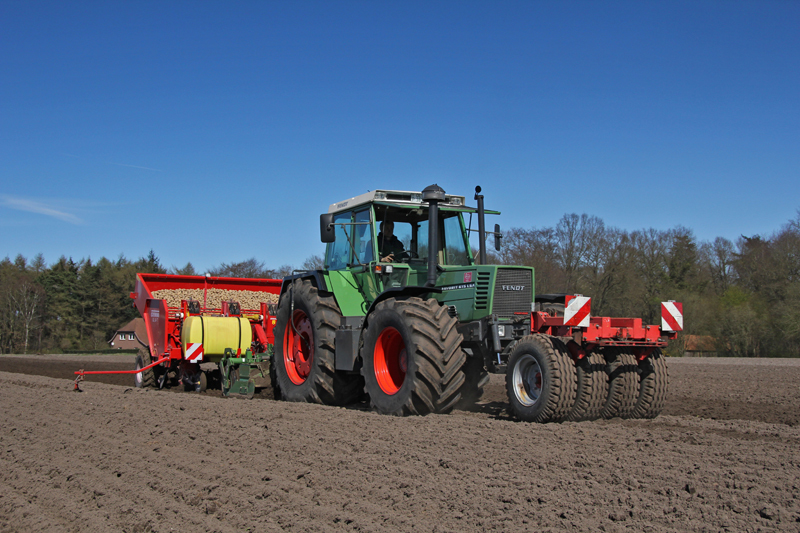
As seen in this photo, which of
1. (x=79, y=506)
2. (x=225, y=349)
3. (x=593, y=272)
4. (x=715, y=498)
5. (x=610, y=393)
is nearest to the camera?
(x=715, y=498)

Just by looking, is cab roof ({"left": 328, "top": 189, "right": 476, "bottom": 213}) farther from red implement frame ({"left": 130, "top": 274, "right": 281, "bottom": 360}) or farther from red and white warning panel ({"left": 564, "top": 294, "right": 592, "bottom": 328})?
red implement frame ({"left": 130, "top": 274, "right": 281, "bottom": 360})

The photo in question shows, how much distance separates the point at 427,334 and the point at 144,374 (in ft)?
25.6

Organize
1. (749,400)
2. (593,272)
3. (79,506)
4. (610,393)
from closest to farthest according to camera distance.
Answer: (79,506) < (610,393) < (749,400) < (593,272)

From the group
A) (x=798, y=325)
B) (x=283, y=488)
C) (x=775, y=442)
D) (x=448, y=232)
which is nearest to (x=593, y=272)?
(x=798, y=325)

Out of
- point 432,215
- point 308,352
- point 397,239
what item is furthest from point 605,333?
point 308,352

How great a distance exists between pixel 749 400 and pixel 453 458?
7.08m

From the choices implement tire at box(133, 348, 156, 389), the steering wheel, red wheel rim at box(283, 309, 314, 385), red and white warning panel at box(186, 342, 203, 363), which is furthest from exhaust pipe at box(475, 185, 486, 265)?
implement tire at box(133, 348, 156, 389)

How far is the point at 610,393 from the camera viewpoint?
23.6 ft

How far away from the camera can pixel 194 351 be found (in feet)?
38.4

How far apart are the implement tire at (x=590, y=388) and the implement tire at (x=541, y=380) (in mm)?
187

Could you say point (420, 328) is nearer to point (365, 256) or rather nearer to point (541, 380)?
point (541, 380)

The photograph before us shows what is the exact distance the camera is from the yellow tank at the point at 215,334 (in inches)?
461

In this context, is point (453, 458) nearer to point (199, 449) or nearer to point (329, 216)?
point (199, 449)

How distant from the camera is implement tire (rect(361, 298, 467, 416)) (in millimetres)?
7094
